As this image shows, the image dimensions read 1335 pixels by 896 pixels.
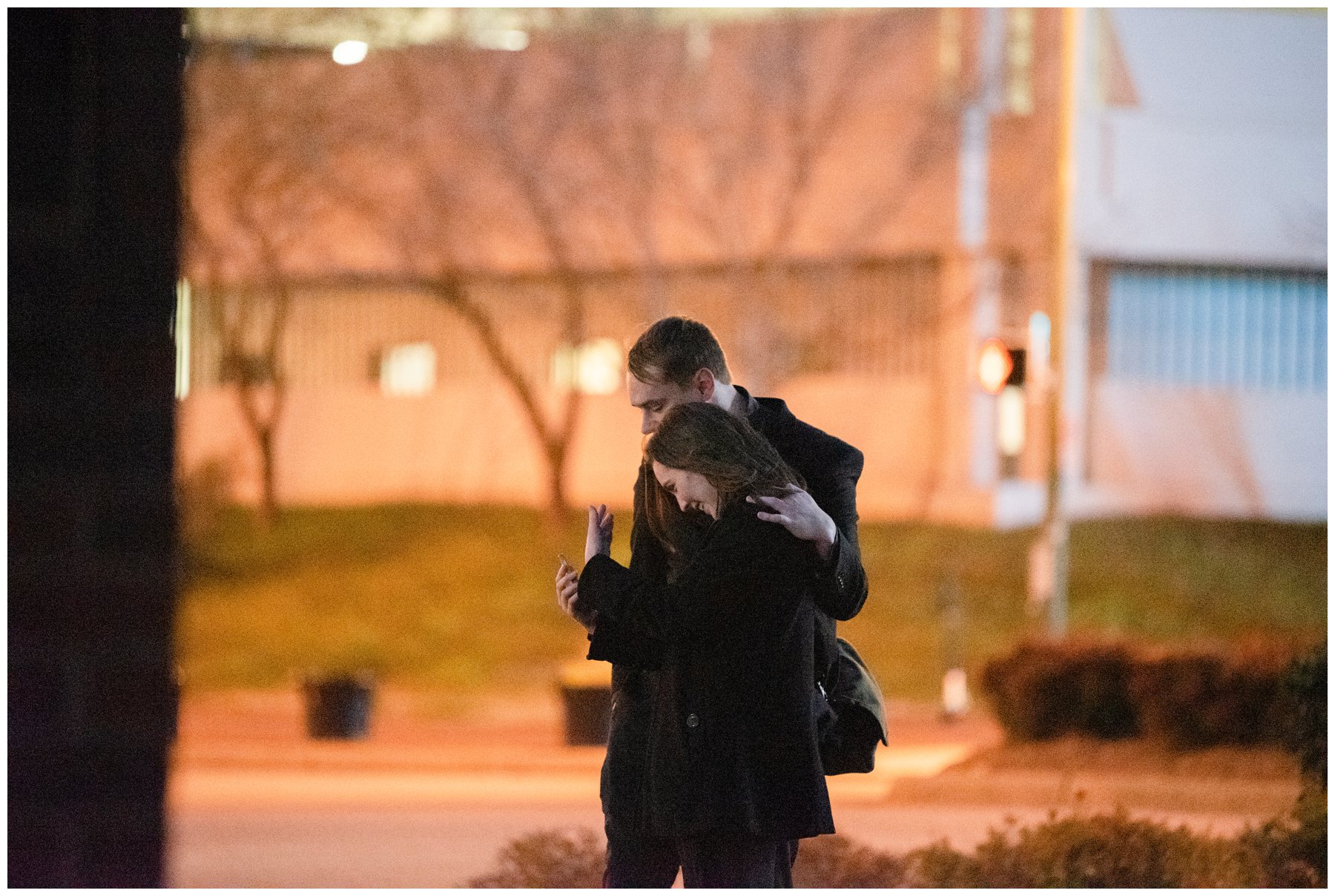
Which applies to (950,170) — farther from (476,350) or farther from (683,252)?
(476,350)

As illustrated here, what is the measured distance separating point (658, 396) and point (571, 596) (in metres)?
0.41

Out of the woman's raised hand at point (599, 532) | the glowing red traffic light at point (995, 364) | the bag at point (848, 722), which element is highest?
the glowing red traffic light at point (995, 364)

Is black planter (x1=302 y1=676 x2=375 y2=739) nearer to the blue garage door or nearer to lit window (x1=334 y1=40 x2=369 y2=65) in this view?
lit window (x1=334 y1=40 x2=369 y2=65)

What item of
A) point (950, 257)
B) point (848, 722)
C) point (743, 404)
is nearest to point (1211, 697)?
point (848, 722)

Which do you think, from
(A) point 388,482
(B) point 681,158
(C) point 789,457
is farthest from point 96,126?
(A) point 388,482

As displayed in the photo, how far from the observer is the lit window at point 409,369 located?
58.2ft

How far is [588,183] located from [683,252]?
1.17 m

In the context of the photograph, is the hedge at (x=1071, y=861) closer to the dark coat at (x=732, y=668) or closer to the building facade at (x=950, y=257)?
the dark coat at (x=732, y=668)

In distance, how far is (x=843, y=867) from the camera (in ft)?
17.9

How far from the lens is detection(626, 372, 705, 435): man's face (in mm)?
3043

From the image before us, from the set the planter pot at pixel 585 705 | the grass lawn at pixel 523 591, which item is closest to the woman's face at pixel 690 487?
the planter pot at pixel 585 705

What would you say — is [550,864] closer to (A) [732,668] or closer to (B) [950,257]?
(A) [732,668]

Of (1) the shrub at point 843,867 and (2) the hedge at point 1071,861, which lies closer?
(2) the hedge at point 1071,861

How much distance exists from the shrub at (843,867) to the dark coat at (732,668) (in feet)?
8.10
